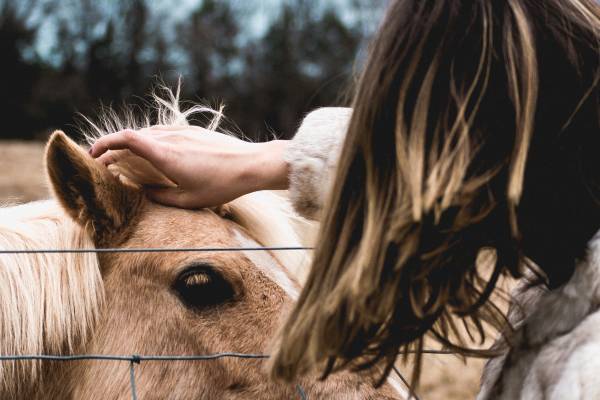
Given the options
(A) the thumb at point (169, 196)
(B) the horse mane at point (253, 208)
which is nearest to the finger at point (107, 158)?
(B) the horse mane at point (253, 208)

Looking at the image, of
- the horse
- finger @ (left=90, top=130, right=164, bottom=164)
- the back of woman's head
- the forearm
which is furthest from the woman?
finger @ (left=90, top=130, right=164, bottom=164)

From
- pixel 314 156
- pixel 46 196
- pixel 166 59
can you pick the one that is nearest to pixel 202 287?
pixel 314 156

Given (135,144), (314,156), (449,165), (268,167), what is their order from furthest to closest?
(135,144)
(268,167)
(314,156)
(449,165)

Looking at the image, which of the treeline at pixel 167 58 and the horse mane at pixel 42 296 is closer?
the horse mane at pixel 42 296

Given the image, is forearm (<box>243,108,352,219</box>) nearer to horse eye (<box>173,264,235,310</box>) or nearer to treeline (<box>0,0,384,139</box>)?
horse eye (<box>173,264,235,310</box>)

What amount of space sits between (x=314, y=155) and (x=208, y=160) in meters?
0.38

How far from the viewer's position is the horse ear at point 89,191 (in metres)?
1.74

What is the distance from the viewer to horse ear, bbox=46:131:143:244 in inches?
68.4

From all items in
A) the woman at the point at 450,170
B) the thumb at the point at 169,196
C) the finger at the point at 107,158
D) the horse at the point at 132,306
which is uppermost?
the woman at the point at 450,170

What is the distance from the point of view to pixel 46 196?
27.7 ft

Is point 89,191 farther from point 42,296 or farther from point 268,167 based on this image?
point 268,167

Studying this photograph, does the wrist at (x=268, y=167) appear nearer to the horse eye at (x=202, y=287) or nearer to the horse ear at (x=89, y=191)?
the horse eye at (x=202, y=287)

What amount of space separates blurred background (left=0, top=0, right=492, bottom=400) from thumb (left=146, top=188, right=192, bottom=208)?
1717cm

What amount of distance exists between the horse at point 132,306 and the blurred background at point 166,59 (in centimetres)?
1731
